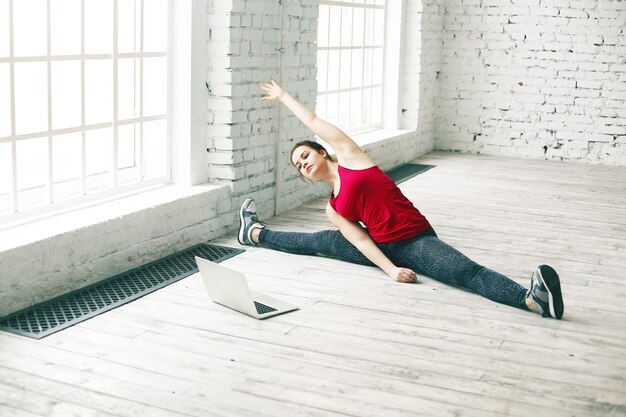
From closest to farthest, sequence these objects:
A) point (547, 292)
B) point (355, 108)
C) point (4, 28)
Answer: point (4, 28)
point (547, 292)
point (355, 108)

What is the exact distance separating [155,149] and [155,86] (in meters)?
0.33

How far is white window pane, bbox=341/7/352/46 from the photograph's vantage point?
659 centimetres

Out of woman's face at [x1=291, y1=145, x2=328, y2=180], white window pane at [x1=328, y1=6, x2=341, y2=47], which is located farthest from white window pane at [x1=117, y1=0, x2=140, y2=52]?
white window pane at [x1=328, y1=6, x2=341, y2=47]

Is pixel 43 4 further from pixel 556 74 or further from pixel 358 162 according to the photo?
pixel 556 74

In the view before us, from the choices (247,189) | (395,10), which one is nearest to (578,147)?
(395,10)

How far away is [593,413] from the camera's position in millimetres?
2604

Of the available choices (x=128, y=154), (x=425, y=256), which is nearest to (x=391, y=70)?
(x=128, y=154)

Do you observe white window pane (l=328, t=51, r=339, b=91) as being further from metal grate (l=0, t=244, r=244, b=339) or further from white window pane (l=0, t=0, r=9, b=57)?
white window pane (l=0, t=0, r=9, b=57)

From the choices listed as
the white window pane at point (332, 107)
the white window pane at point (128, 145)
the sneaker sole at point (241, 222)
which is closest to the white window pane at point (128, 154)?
the white window pane at point (128, 145)

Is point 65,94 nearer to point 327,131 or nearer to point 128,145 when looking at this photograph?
point 128,145

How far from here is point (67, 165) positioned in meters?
4.27

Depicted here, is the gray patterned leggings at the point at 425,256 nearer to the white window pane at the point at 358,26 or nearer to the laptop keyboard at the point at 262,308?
the laptop keyboard at the point at 262,308

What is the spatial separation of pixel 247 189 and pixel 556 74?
14.0 ft

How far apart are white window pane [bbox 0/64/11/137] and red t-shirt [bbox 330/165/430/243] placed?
1519 millimetres
